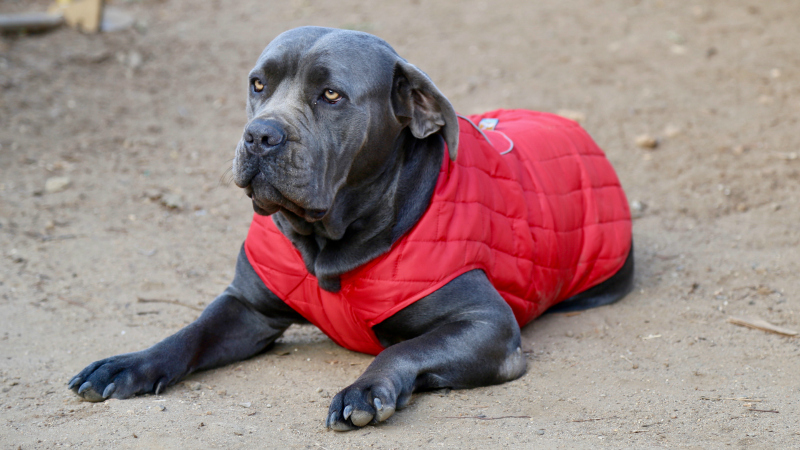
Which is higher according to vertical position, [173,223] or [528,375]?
[528,375]

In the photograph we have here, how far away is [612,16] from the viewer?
8164mm

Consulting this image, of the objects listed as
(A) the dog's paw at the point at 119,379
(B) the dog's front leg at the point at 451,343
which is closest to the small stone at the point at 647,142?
(B) the dog's front leg at the point at 451,343

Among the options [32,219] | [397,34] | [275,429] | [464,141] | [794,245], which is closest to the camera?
[275,429]

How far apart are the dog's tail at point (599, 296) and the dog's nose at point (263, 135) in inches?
73.5

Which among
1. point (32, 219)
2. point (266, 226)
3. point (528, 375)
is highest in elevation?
point (266, 226)

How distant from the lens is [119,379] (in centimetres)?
296

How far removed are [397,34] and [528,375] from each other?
219 inches

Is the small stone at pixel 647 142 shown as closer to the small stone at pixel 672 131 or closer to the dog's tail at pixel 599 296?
the small stone at pixel 672 131

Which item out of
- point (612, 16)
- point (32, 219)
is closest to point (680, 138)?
point (612, 16)

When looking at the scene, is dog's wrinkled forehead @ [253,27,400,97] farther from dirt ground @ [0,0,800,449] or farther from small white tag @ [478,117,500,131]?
dirt ground @ [0,0,800,449]

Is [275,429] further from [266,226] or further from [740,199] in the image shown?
[740,199]

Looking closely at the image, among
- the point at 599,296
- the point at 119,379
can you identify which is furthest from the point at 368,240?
the point at 599,296

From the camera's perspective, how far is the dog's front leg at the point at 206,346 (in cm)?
295

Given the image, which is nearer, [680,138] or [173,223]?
[173,223]
